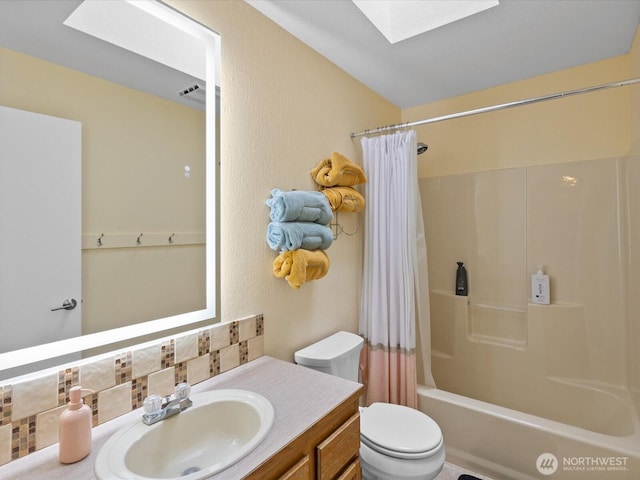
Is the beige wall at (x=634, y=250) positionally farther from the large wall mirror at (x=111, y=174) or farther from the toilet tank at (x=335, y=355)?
the large wall mirror at (x=111, y=174)

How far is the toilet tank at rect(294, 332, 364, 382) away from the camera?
156 cm

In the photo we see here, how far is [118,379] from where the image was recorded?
3.25 ft

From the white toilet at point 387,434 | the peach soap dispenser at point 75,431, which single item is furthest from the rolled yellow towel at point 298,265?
the peach soap dispenser at point 75,431

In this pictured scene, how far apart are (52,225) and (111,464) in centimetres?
66

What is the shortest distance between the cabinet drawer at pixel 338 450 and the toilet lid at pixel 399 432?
301mm

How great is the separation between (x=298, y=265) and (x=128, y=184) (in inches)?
28.1

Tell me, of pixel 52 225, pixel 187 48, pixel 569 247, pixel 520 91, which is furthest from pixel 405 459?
pixel 520 91

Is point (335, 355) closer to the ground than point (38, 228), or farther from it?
closer to the ground

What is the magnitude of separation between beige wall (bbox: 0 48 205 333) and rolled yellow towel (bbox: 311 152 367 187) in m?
0.68

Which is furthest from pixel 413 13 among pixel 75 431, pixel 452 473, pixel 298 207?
pixel 452 473

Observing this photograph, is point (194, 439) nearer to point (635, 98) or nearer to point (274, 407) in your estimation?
point (274, 407)

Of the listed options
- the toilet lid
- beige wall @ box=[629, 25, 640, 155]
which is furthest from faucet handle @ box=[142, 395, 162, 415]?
beige wall @ box=[629, 25, 640, 155]

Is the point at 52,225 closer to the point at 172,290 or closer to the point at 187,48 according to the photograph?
the point at 172,290

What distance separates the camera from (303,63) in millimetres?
1755
